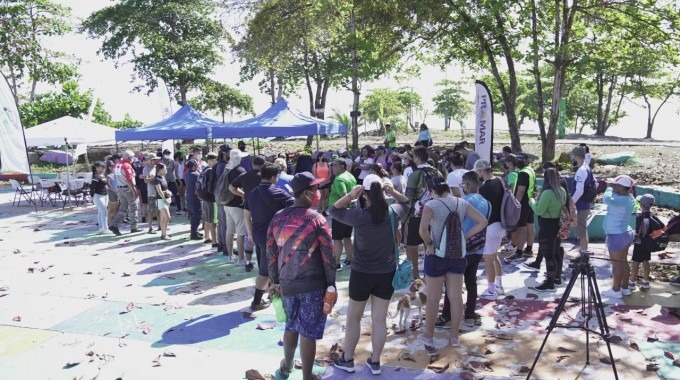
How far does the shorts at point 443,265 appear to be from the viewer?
4.70 meters

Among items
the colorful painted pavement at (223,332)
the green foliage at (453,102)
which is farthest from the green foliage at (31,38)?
the green foliage at (453,102)

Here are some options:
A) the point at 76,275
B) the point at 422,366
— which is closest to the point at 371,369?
the point at 422,366

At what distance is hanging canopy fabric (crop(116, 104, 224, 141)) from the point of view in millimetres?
15141

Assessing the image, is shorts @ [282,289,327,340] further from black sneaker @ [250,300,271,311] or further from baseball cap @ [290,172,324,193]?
black sneaker @ [250,300,271,311]

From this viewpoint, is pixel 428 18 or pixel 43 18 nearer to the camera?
pixel 428 18

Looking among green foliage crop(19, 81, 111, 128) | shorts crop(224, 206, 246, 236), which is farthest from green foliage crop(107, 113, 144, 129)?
shorts crop(224, 206, 246, 236)

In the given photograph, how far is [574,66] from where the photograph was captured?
17.1 metres

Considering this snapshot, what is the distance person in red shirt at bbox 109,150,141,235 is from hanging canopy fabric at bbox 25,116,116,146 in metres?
5.82

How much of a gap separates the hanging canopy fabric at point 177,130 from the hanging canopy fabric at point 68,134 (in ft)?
2.75

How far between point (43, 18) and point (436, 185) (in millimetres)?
30077

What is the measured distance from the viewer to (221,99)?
1277 inches

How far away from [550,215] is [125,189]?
28.2 feet

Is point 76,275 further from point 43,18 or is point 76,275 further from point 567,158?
point 43,18

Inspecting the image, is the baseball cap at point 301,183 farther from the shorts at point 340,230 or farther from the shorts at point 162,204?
the shorts at point 162,204
